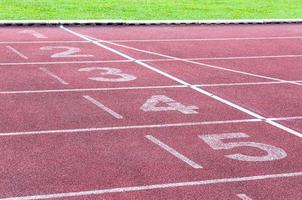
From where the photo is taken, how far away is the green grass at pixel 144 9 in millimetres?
22266

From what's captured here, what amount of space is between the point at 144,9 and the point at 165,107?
554 inches

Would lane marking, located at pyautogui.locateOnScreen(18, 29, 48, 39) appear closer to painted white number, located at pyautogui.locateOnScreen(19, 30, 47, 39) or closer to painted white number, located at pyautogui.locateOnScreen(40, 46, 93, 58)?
painted white number, located at pyautogui.locateOnScreen(19, 30, 47, 39)

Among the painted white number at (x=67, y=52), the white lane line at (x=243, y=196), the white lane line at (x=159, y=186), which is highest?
the white lane line at (x=243, y=196)

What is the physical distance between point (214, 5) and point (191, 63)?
485 inches

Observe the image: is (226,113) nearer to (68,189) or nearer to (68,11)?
(68,189)

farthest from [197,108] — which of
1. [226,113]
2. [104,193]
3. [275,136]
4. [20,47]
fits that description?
[20,47]

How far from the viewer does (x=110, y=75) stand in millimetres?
13250

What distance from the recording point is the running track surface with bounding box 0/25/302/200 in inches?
290

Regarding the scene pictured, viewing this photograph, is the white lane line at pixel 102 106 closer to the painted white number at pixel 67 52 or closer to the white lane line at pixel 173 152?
the white lane line at pixel 173 152

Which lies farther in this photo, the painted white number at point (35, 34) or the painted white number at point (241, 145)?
the painted white number at point (35, 34)

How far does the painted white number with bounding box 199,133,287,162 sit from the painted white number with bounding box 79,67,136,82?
3.88 m

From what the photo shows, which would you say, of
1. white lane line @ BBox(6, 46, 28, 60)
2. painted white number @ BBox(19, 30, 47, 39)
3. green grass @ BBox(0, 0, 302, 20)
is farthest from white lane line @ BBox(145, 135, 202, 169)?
green grass @ BBox(0, 0, 302, 20)

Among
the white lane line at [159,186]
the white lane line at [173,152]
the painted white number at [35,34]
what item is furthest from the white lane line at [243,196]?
the painted white number at [35,34]

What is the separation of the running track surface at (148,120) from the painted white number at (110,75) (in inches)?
0.8
